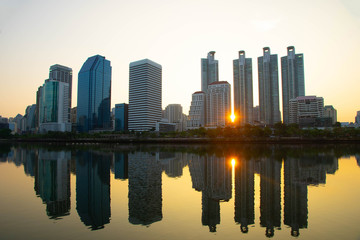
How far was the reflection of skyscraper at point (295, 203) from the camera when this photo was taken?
53.4 feet

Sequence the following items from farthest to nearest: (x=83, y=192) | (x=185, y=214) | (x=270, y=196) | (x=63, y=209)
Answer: (x=83, y=192) → (x=270, y=196) → (x=63, y=209) → (x=185, y=214)

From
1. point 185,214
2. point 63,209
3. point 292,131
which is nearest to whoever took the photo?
point 185,214

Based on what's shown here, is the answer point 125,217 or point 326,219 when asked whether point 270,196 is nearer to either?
point 326,219

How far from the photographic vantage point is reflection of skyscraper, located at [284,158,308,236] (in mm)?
16281

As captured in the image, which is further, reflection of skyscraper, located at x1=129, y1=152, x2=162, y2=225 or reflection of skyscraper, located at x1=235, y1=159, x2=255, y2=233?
reflection of skyscraper, located at x1=129, y1=152, x2=162, y2=225

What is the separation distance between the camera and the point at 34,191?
85.7 feet

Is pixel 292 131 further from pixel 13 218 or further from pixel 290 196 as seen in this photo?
pixel 13 218

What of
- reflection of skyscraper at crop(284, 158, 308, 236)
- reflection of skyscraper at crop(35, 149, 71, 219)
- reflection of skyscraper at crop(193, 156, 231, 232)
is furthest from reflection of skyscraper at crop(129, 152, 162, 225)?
reflection of skyscraper at crop(284, 158, 308, 236)

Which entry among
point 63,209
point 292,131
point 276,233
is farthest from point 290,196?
point 292,131

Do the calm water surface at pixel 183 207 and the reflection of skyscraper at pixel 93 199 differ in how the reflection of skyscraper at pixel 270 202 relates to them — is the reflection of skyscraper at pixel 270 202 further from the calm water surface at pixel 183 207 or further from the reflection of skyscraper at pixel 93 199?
the reflection of skyscraper at pixel 93 199

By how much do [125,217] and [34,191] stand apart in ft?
46.4

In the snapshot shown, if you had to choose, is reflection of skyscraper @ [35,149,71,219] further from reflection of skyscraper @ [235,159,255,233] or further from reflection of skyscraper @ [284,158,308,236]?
A: reflection of skyscraper @ [284,158,308,236]

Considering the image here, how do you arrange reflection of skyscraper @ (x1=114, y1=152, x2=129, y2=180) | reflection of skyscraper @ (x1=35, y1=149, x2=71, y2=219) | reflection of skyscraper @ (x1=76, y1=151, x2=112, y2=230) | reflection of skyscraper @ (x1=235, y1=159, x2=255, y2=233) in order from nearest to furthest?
1. reflection of skyscraper @ (x1=235, y1=159, x2=255, y2=233)
2. reflection of skyscraper @ (x1=76, y1=151, x2=112, y2=230)
3. reflection of skyscraper @ (x1=35, y1=149, x2=71, y2=219)
4. reflection of skyscraper @ (x1=114, y1=152, x2=129, y2=180)

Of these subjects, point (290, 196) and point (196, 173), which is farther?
point (196, 173)
